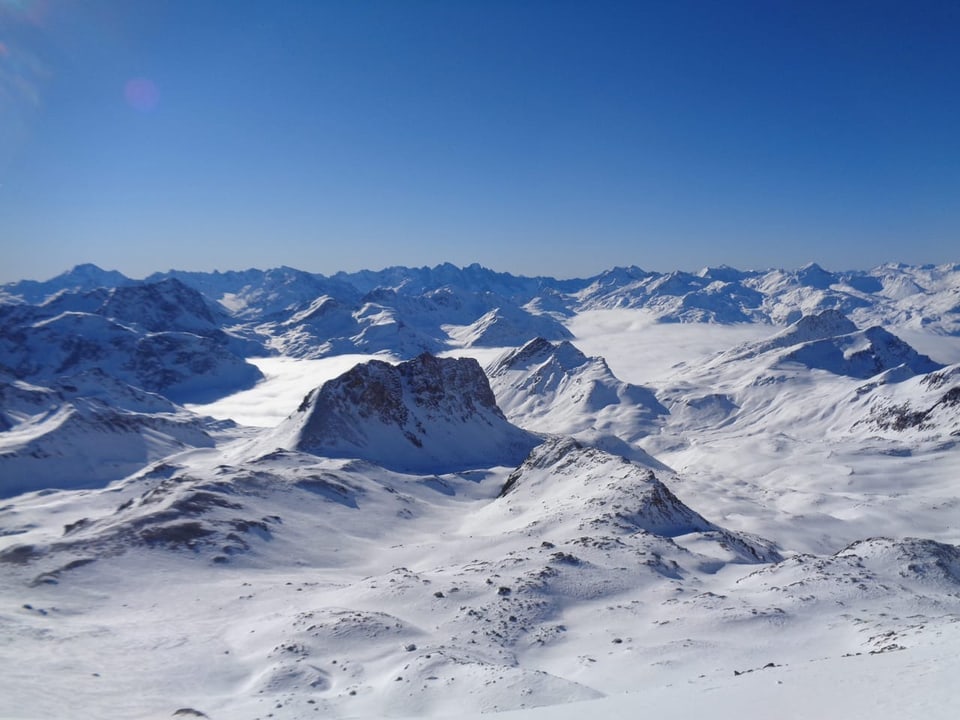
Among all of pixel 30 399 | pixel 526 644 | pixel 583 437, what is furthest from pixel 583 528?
pixel 30 399

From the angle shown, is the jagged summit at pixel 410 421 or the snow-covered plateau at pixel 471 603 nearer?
the snow-covered plateau at pixel 471 603

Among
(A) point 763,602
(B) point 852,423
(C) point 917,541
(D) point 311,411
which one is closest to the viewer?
(A) point 763,602

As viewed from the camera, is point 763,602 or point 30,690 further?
point 763,602

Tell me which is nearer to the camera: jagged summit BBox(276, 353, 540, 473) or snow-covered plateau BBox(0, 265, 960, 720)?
snow-covered plateau BBox(0, 265, 960, 720)

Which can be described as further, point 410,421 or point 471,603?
point 410,421

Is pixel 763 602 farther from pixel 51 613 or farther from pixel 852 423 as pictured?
pixel 852 423

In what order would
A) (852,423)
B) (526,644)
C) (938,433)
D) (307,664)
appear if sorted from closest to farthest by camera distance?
(307,664) < (526,644) < (938,433) < (852,423)

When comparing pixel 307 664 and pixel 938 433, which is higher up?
pixel 307 664

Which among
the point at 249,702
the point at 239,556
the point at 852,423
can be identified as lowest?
the point at 852,423
